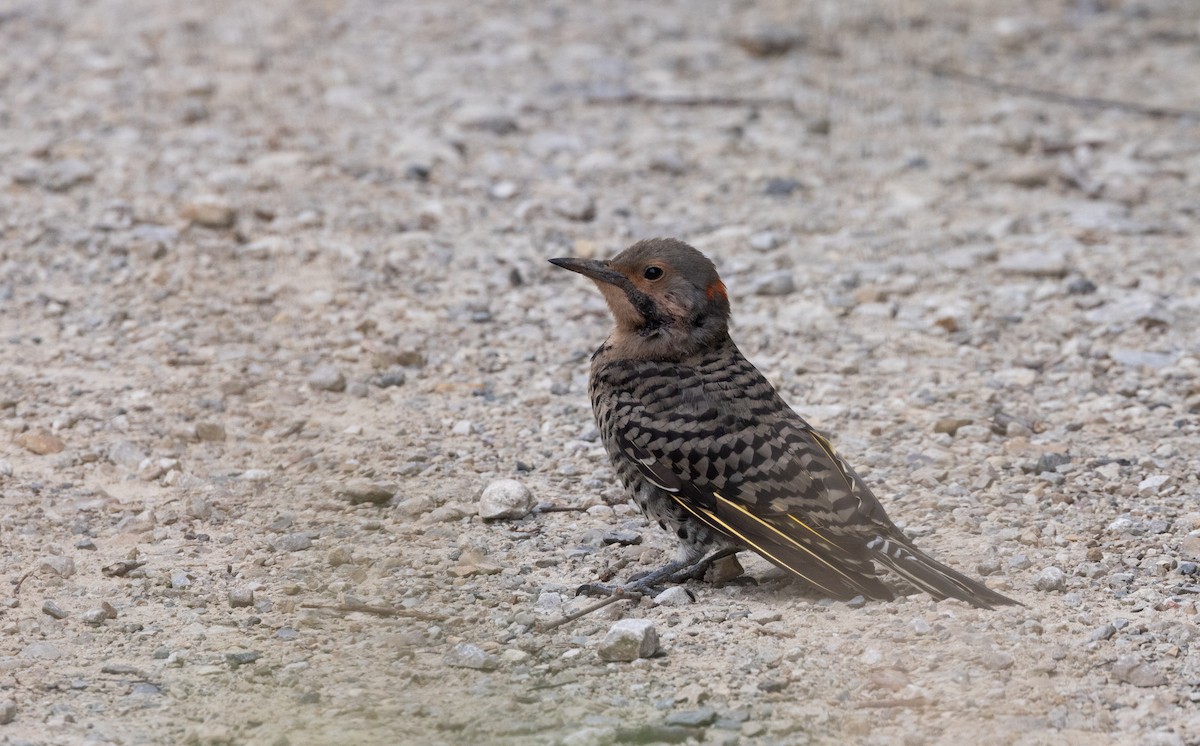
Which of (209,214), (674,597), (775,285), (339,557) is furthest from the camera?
(209,214)

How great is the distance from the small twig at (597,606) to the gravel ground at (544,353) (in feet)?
0.11

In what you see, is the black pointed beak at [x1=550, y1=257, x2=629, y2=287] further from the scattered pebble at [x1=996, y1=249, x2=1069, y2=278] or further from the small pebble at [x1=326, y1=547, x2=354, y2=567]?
the scattered pebble at [x1=996, y1=249, x2=1069, y2=278]

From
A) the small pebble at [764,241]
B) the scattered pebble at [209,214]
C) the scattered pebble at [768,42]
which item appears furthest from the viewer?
the scattered pebble at [768,42]

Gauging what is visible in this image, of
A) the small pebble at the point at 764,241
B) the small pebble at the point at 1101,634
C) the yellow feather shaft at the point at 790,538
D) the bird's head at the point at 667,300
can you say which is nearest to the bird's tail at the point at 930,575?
the yellow feather shaft at the point at 790,538

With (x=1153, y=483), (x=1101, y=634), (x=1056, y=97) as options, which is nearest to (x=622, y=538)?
(x=1101, y=634)

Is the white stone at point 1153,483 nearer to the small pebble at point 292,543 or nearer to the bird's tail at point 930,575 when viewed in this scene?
the bird's tail at point 930,575

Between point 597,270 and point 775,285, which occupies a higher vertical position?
point 597,270

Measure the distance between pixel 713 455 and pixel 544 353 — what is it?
2000mm

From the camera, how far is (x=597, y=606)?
14.3 feet

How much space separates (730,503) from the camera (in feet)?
14.6

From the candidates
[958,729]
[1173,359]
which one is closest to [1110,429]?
[1173,359]

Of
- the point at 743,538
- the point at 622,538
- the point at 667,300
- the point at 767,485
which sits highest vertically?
the point at 667,300

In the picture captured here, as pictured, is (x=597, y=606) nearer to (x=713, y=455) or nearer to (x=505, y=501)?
(x=713, y=455)

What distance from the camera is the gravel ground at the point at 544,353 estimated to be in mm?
3930
